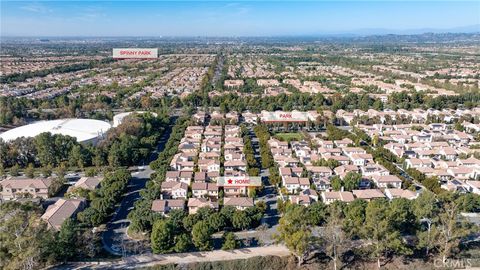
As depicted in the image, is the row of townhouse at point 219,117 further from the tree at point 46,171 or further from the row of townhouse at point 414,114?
the tree at point 46,171

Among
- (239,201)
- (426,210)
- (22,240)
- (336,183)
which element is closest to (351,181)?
(336,183)

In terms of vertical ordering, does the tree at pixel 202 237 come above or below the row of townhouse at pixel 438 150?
below

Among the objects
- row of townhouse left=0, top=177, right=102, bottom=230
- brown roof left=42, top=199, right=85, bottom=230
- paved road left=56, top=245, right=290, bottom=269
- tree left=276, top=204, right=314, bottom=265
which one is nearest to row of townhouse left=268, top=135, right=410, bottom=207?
tree left=276, top=204, right=314, bottom=265

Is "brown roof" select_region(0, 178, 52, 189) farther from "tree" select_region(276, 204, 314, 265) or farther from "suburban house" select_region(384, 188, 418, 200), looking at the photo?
"suburban house" select_region(384, 188, 418, 200)

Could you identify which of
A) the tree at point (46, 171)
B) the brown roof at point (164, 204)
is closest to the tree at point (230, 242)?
the brown roof at point (164, 204)

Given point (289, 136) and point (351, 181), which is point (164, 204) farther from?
point (289, 136)

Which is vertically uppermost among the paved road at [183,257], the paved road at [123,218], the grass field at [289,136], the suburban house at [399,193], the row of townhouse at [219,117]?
the row of townhouse at [219,117]
